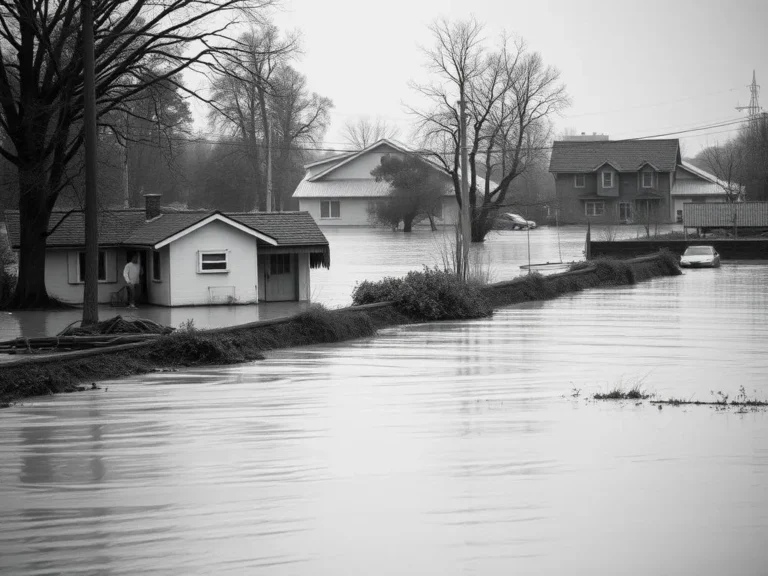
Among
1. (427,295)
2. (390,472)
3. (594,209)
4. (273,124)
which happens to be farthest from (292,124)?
(390,472)

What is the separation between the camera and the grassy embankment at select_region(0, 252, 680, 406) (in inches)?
822

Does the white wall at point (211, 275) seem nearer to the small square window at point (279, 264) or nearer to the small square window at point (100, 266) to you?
the small square window at point (279, 264)

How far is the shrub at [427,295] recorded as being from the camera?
3459 centimetres

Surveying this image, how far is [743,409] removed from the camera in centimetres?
1855

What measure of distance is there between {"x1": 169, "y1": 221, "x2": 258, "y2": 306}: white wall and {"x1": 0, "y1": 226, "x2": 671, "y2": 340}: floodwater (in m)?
0.65

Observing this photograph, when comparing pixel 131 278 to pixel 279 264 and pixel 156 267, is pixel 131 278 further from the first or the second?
pixel 279 264

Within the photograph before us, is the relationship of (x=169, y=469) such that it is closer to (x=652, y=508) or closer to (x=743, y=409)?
(x=652, y=508)

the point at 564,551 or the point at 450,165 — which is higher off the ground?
the point at 450,165

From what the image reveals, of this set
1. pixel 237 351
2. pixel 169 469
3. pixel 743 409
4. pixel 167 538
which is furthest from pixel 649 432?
pixel 237 351

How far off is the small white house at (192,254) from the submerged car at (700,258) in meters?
25.2

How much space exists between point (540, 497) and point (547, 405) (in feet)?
20.9

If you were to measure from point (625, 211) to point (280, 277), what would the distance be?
56850mm

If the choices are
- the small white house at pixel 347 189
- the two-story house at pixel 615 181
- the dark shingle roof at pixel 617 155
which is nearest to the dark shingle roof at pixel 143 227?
the small white house at pixel 347 189

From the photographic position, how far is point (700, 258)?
59438 mm
